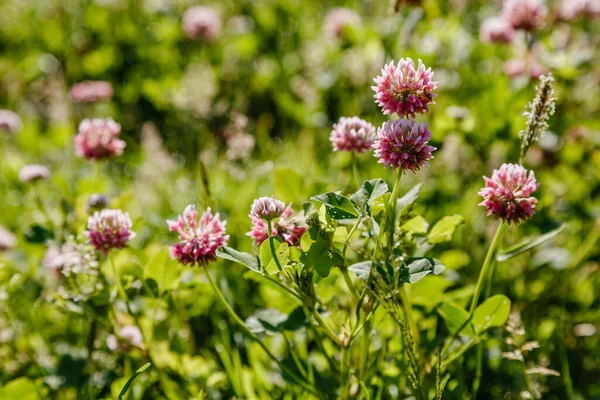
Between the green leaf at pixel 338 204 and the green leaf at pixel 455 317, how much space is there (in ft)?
1.22

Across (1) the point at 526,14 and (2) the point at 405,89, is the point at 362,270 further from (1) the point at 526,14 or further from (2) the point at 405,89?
(1) the point at 526,14

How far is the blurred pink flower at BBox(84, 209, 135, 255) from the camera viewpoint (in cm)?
146

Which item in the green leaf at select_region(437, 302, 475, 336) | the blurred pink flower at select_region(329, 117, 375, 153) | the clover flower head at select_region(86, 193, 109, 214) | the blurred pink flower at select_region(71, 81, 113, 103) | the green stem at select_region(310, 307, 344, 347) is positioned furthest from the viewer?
the blurred pink flower at select_region(71, 81, 113, 103)

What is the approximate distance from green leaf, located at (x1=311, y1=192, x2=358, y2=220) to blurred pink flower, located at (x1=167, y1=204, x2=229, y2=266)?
0.27m

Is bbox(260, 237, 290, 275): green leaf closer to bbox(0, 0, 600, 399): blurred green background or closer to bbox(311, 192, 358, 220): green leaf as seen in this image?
bbox(311, 192, 358, 220): green leaf

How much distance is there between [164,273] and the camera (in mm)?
1533

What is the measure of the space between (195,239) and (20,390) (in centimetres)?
70

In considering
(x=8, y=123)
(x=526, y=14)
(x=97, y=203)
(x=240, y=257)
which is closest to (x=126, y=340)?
(x=97, y=203)

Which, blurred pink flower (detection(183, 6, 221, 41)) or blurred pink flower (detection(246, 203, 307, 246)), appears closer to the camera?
blurred pink flower (detection(246, 203, 307, 246))

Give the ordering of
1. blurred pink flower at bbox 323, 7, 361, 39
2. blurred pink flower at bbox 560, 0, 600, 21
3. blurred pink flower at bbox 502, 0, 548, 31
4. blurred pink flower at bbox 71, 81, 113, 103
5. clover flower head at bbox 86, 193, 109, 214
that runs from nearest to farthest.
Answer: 1. clover flower head at bbox 86, 193, 109, 214
2. blurred pink flower at bbox 502, 0, 548, 31
3. blurred pink flower at bbox 560, 0, 600, 21
4. blurred pink flower at bbox 71, 81, 113, 103
5. blurred pink flower at bbox 323, 7, 361, 39

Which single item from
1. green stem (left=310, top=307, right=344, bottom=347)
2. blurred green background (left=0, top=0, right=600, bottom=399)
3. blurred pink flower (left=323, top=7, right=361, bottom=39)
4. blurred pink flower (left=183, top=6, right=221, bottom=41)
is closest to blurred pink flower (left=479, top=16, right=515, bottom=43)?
blurred green background (left=0, top=0, right=600, bottom=399)

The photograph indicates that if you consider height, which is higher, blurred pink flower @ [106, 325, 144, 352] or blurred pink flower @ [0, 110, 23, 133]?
blurred pink flower @ [0, 110, 23, 133]

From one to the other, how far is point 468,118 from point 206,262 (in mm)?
1221

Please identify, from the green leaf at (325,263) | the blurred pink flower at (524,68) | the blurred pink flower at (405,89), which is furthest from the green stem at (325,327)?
the blurred pink flower at (524,68)
